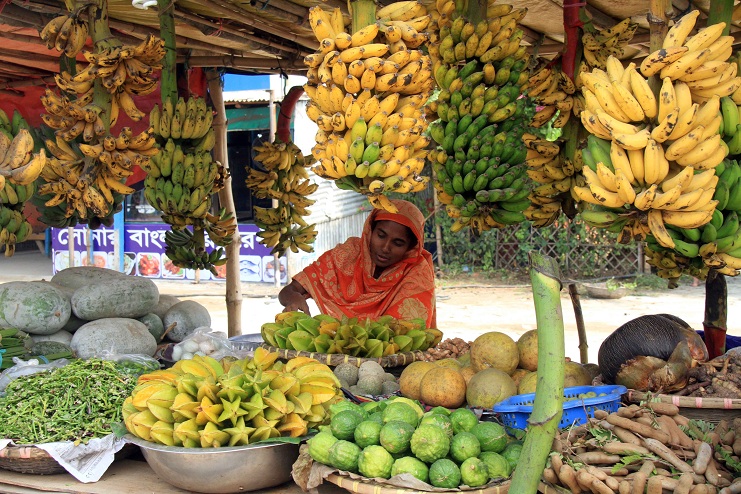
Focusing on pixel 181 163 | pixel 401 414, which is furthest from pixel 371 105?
pixel 181 163

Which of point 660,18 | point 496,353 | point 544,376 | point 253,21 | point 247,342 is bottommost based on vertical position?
point 247,342

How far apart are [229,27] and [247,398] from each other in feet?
10.1

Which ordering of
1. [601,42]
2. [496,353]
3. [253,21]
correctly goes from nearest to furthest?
[496,353] → [601,42] → [253,21]

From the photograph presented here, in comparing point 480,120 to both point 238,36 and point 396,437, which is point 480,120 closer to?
point 396,437

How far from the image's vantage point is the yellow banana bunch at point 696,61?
200 centimetres

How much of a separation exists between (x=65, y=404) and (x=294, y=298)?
1.85 metres

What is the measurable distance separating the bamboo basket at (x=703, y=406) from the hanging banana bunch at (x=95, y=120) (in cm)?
256

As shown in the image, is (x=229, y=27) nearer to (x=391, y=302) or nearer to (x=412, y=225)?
(x=412, y=225)

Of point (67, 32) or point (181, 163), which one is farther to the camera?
point (181, 163)

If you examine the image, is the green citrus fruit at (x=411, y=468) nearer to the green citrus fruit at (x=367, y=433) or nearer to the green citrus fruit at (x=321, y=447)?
the green citrus fruit at (x=367, y=433)

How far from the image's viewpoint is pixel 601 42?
3016 millimetres

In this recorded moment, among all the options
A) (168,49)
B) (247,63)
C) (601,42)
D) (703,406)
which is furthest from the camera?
(247,63)

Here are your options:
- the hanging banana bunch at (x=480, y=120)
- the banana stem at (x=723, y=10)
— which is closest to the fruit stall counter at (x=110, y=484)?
the hanging banana bunch at (x=480, y=120)

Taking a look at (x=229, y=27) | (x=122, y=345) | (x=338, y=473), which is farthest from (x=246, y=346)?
(x=229, y=27)
